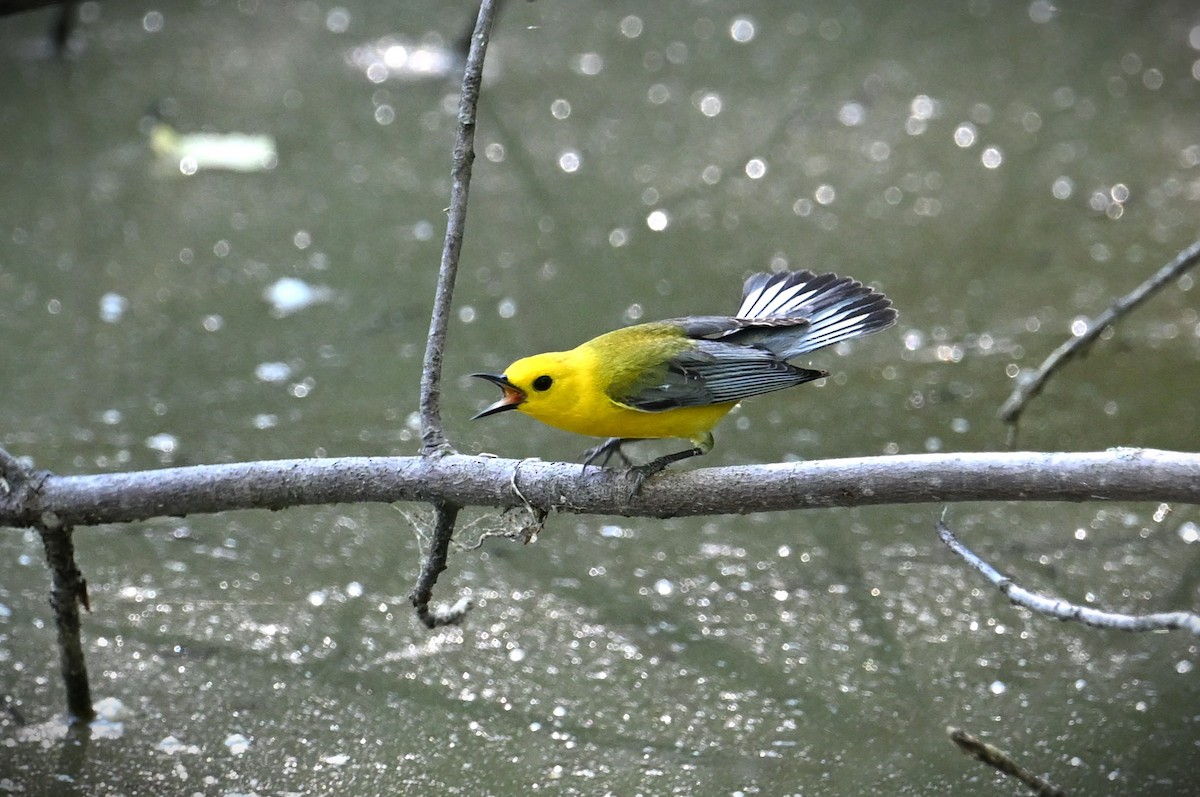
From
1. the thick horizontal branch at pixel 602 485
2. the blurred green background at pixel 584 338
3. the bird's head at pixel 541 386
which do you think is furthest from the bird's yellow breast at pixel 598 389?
the blurred green background at pixel 584 338

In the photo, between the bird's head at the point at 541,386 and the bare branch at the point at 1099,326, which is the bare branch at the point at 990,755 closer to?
the bird's head at the point at 541,386

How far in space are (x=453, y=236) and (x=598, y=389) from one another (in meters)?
0.44

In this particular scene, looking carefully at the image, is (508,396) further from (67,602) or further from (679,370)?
(67,602)

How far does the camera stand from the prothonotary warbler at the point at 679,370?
2.56 meters

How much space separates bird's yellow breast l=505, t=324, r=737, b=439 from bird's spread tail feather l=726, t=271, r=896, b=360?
206 mm

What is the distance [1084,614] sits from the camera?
207 centimetres

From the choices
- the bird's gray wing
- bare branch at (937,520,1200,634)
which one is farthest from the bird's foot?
bare branch at (937,520,1200,634)

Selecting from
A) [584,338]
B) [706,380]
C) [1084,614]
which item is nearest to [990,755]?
[1084,614]

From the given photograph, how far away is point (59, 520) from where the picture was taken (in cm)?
271

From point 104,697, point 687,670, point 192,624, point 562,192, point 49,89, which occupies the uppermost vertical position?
point 49,89

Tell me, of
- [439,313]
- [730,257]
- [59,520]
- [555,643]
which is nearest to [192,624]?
[59,520]

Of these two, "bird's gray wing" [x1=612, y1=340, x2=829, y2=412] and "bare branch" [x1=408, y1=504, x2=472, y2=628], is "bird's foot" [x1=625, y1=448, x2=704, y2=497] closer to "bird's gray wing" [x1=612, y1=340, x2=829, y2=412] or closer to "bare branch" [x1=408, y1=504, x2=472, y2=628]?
"bird's gray wing" [x1=612, y1=340, x2=829, y2=412]

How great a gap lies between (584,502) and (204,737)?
1127 mm

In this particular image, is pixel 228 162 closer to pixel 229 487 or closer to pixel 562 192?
pixel 562 192
